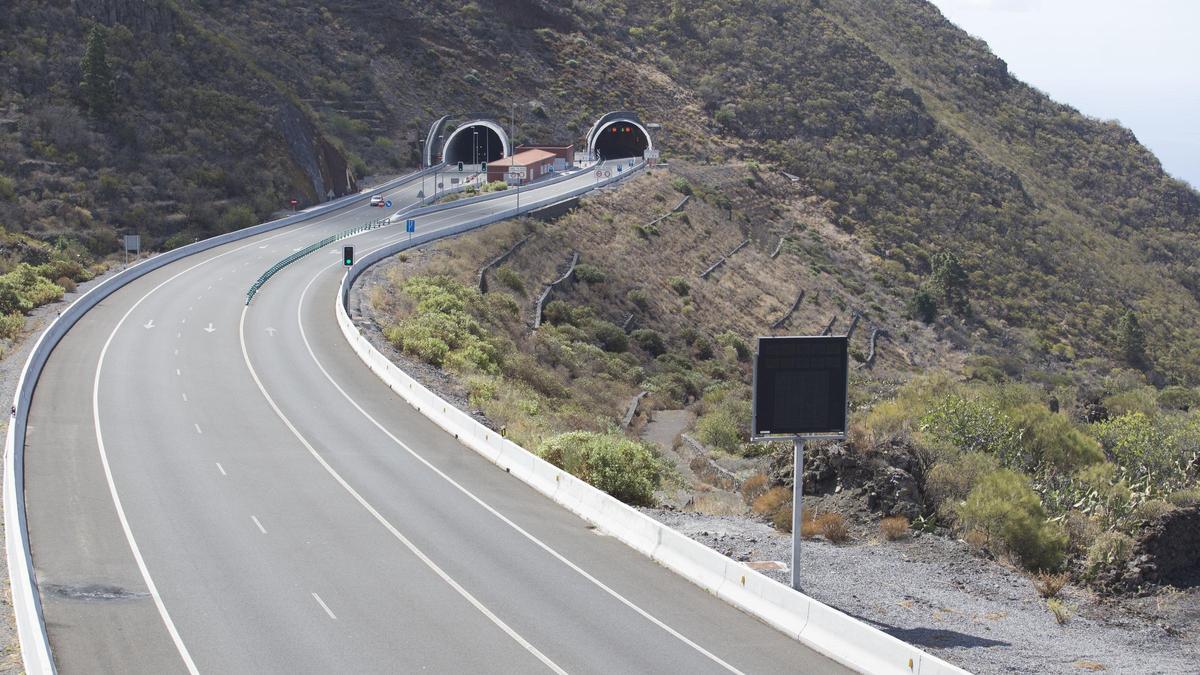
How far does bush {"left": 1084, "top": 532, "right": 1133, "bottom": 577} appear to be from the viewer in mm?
20438

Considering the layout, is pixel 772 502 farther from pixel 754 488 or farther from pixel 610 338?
pixel 610 338

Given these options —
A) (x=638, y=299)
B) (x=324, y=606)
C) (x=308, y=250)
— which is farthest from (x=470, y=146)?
(x=324, y=606)

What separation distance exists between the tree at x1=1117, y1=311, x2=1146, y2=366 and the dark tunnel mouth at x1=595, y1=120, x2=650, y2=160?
135ft

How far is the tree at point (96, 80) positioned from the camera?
2657 inches

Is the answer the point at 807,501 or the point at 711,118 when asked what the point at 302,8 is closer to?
the point at 711,118

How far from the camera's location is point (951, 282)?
82.3m

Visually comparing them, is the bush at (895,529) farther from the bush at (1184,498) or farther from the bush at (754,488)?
the bush at (1184,498)

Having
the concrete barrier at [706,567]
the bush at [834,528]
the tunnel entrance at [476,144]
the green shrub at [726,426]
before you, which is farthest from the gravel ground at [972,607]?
the tunnel entrance at [476,144]

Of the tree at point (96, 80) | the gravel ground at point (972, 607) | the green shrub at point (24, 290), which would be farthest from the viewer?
the tree at point (96, 80)

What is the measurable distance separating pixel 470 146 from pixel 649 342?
49.7 meters

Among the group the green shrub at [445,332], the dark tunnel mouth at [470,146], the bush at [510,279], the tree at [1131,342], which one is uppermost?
the dark tunnel mouth at [470,146]

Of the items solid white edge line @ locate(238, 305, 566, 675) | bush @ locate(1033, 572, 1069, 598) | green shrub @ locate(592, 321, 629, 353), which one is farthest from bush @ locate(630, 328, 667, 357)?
bush @ locate(1033, 572, 1069, 598)

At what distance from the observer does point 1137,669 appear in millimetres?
15562

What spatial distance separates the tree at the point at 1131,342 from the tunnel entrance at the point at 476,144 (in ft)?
154
